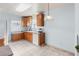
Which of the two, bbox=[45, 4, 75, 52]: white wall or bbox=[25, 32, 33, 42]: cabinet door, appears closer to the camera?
bbox=[25, 32, 33, 42]: cabinet door

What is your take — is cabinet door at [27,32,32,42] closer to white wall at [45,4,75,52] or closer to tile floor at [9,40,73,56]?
tile floor at [9,40,73,56]

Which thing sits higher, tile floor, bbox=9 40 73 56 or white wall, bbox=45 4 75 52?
white wall, bbox=45 4 75 52

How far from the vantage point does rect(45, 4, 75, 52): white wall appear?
6.59ft

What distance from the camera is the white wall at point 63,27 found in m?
2.01

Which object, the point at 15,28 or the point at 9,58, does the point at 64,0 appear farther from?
the point at 15,28

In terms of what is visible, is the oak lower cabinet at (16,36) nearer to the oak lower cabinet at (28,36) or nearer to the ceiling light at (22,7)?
the oak lower cabinet at (28,36)

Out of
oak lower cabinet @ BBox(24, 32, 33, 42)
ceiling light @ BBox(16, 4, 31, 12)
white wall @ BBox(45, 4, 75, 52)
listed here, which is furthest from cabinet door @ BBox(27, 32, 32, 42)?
white wall @ BBox(45, 4, 75, 52)

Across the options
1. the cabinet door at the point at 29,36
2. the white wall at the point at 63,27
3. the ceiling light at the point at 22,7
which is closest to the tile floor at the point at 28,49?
the cabinet door at the point at 29,36

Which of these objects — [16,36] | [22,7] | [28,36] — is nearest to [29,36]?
[28,36]

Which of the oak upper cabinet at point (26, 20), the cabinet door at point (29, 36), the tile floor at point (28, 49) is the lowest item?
the tile floor at point (28, 49)

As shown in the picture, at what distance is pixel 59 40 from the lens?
232 cm

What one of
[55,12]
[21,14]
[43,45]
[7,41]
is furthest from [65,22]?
[7,41]

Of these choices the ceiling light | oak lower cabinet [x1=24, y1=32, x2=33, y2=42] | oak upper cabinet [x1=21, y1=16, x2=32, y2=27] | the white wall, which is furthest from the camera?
the white wall

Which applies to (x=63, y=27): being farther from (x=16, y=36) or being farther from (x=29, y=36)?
(x=16, y=36)
